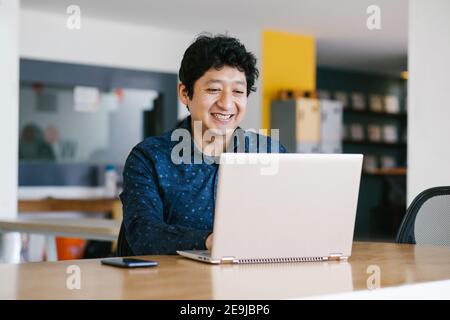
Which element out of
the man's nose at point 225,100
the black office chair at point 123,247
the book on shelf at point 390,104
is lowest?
the black office chair at point 123,247

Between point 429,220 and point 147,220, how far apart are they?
1.00 meters

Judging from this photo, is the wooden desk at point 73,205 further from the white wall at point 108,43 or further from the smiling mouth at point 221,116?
the smiling mouth at point 221,116

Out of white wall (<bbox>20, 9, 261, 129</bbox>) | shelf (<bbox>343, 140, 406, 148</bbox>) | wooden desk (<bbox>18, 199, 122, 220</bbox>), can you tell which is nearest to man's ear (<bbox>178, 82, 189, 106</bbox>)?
wooden desk (<bbox>18, 199, 122, 220</bbox>)

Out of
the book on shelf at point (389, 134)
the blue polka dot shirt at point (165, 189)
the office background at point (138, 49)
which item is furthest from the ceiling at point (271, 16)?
the blue polka dot shirt at point (165, 189)

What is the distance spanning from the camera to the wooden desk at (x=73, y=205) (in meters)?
6.59

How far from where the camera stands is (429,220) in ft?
8.02

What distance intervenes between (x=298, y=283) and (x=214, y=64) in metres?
0.97

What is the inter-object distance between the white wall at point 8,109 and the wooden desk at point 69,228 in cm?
30

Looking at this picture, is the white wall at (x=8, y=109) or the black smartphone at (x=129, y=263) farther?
the white wall at (x=8, y=109)

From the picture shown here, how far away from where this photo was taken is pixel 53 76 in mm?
7094

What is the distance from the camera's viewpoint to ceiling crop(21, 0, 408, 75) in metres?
→ 6.63

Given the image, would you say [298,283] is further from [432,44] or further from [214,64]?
[432,44]

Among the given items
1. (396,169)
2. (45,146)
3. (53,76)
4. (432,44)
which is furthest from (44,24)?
(396,169)

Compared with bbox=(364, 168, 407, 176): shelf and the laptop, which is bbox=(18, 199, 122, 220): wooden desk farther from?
bbox=(364, 168, 407, 176): shelf
